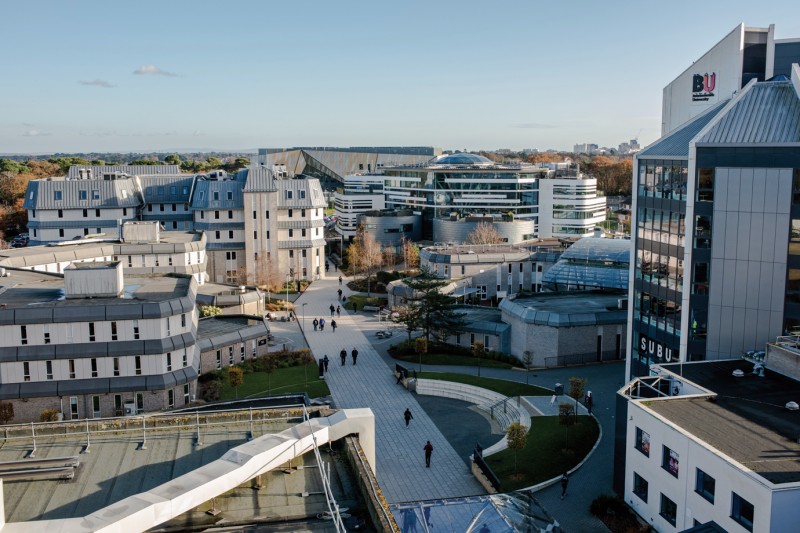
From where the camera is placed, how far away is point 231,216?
68875mm

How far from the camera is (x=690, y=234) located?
92.9 ft

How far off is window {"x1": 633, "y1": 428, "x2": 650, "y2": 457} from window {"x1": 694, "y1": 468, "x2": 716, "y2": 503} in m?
2.58

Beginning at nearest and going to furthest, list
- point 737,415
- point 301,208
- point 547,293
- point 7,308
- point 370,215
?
point 737,415
point 7,308
point 547,293
point 301,208
point 370,215

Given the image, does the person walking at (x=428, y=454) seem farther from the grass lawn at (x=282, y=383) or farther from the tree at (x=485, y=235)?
the tree at (x=485, y=235)

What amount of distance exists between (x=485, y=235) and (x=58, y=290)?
46454mm

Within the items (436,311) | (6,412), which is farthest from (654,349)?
(6,412)

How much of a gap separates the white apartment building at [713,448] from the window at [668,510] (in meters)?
0.03

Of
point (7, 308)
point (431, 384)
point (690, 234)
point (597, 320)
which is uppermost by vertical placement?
point (690, 234)

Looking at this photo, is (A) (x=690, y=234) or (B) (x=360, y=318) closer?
(A) (x=690, y=234)

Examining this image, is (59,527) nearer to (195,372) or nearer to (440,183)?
(195,372)

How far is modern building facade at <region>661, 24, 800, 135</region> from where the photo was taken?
101 feet

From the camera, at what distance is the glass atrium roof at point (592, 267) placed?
50.7 m

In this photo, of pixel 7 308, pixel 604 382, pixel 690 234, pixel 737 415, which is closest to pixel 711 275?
pixel 690 234

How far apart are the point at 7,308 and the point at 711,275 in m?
28.5
